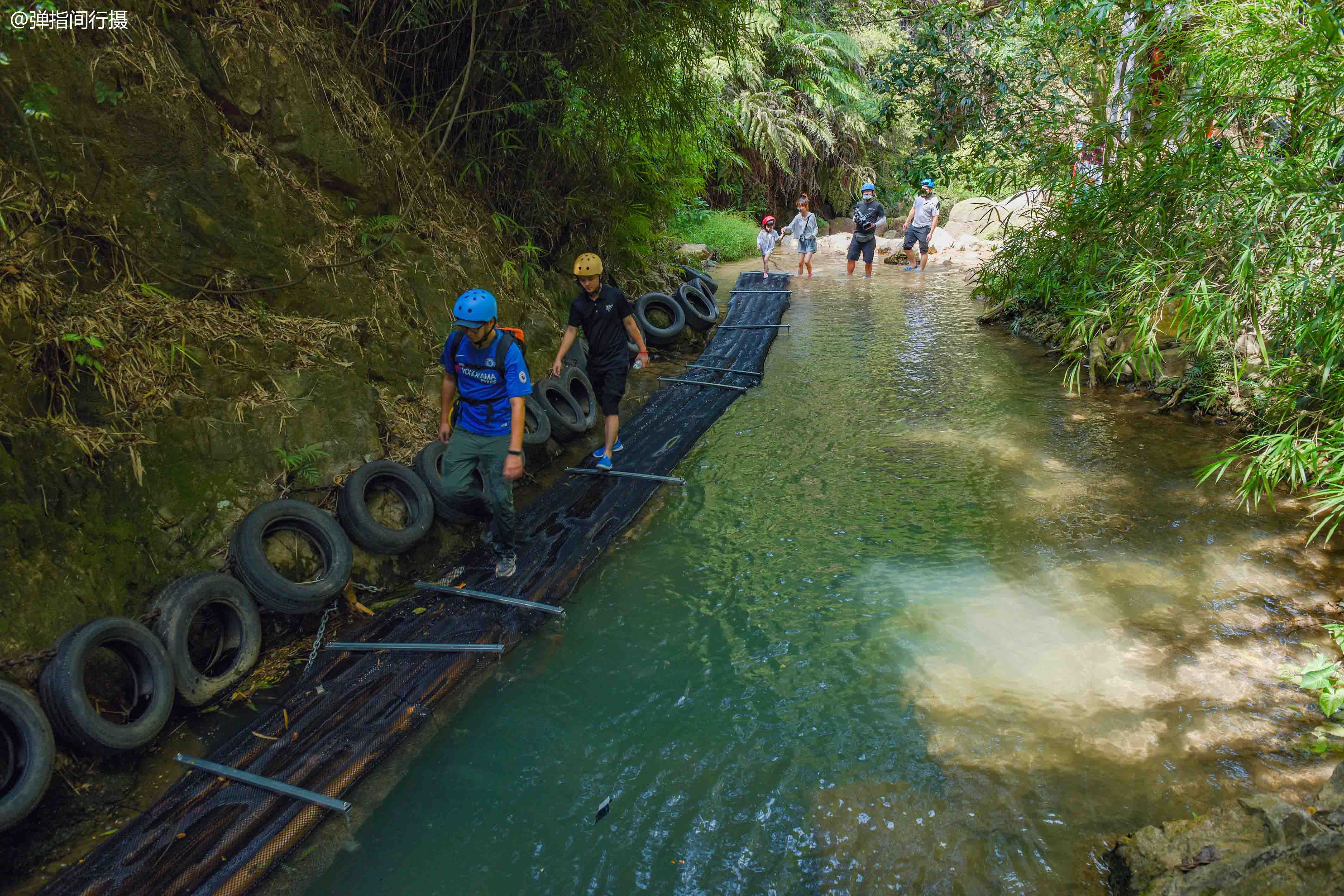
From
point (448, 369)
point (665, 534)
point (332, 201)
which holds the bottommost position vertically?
point (665, 534)

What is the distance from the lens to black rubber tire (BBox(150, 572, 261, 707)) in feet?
10.9

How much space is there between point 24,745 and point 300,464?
6.33 ft

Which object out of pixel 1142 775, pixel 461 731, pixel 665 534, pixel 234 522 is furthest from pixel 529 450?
pixel 1142 775

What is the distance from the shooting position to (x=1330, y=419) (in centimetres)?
419

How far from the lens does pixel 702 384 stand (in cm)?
816

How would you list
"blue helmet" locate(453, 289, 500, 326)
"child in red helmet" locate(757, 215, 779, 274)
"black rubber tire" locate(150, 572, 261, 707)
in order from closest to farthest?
"black rubber tire" locate(150, 572, 261, 707)
"blue helmet" locate(453, 289, 500, 326)
"child in red helmet" locate(757, 215, 779, 274)

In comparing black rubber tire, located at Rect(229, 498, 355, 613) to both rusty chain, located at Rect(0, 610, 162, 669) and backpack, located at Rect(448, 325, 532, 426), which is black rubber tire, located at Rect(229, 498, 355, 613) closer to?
rusty chain, located at Rect(0, 610, 162, 669)

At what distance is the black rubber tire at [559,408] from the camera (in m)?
6.21

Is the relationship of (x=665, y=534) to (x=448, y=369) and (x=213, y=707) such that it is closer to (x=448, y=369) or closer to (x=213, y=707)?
(x=448, y=369)

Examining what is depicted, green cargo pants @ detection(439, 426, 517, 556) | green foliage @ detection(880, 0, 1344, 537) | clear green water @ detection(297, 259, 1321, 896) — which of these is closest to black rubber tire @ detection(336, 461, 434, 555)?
green cargo pants @ detection(439, 426, 517, 556)

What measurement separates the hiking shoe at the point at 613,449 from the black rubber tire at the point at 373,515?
1662 millimetres

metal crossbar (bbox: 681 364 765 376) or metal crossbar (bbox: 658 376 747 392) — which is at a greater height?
metal crossbar (bbox: 681 364 765 376)

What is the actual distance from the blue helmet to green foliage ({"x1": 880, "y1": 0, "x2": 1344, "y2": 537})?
12.9ft

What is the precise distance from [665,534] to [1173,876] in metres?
3.25
